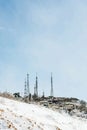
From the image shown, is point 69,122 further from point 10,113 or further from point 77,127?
point 10,113

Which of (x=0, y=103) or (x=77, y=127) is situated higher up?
(x=0, y=103)

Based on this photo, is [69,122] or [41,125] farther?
[69,122]

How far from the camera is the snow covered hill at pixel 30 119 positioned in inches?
939

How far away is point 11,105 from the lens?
29.4m

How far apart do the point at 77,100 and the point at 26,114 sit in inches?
2910

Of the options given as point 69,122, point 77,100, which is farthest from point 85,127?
point 77,100

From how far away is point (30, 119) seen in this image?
26.1 meters

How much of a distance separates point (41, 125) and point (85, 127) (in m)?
7.55

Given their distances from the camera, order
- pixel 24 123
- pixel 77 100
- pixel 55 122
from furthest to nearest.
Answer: pixel 77 100
pixel 55 122
pixel 24 123

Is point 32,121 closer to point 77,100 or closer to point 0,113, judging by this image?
point 0,113

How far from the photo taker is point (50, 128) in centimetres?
2614

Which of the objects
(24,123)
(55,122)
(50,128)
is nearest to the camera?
(24,123)

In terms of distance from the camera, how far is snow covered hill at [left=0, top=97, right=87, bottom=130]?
78.3 ft

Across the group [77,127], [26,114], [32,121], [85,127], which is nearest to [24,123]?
[32,121]
